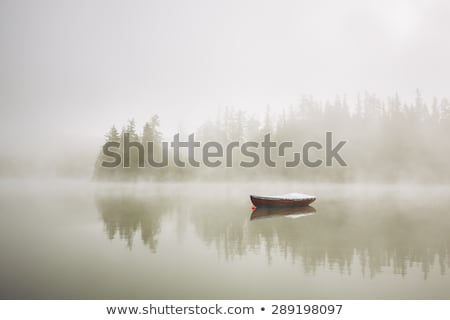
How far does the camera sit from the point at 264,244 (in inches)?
260

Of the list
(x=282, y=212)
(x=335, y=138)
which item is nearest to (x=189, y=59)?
(x=282, y=212)

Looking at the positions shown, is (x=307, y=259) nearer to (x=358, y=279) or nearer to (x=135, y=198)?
(x=358, y=279)

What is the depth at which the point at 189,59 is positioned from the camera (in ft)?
36.8

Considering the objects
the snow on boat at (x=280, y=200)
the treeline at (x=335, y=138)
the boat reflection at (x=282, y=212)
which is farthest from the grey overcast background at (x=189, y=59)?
the boat reflection at (x=282, y=212)

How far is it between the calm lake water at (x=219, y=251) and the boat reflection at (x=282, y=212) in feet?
0.30

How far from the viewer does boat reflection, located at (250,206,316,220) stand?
9.84 metres

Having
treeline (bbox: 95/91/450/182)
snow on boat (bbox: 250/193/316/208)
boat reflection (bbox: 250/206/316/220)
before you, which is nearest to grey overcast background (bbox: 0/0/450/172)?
treeline (bbox: 95/91/450/182)

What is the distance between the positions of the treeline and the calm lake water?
6.44ft

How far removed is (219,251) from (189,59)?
23.0 feet

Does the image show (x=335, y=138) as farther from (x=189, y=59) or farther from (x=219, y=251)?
(x=219, y=251)

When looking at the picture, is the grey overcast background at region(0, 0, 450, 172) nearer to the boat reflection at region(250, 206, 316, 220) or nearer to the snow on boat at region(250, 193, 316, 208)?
the snow on boat at region(250, 193, 316, 208)

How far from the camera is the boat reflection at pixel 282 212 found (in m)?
9.84

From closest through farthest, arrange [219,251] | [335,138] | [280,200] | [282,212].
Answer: [219,251], [282,212], [280,200], [335,138]

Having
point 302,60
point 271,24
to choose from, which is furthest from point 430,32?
point 271,24
